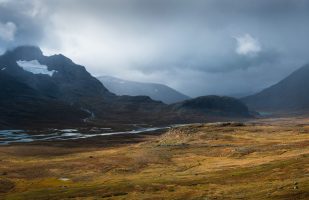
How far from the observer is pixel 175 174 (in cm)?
8494

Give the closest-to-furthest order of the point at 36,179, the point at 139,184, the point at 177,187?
the point at 177,187 → the point at 139,184 → the point at 36,179

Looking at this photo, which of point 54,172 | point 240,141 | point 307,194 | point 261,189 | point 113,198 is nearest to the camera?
point 307,194

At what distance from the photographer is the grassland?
58.1 m

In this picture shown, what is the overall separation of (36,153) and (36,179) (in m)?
72.1

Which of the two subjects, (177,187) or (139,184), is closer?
(177,187)

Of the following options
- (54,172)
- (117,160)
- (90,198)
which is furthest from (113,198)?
(117,160)

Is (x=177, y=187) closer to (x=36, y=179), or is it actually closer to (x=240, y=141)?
(x=36, y=179)

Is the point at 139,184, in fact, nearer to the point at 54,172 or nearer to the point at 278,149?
the point at 54,172

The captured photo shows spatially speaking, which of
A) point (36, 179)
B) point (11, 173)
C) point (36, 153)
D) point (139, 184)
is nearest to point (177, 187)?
point (139, 184)

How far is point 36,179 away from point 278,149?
62246 mm

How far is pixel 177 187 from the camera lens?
213ft

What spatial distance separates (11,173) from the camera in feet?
344

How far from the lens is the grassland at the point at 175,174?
2287 inches

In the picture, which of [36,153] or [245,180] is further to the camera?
[36,153]
